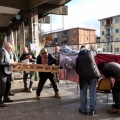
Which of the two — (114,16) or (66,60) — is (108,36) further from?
(66,60)

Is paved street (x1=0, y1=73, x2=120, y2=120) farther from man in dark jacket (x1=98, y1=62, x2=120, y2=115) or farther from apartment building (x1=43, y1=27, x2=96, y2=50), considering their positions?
apartment building (x1=43, y1=27, x2=96, y2=50)

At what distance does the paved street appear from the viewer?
4.98m

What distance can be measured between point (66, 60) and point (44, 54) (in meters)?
0.91

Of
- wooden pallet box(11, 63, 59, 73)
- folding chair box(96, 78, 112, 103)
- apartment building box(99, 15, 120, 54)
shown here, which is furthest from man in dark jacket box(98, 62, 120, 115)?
apartment building box(99, 15, 120, 54)

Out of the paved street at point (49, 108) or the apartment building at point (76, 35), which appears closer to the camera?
the paved street at point (49, 108)

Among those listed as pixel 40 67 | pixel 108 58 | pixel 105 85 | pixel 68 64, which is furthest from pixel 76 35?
pixel 105 85

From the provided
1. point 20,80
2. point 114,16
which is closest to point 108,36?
point 114,16

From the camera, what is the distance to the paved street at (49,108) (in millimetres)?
4977

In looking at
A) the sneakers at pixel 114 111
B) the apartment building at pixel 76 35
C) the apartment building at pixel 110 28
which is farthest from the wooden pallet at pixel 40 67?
the apartment building at pixel 76 35

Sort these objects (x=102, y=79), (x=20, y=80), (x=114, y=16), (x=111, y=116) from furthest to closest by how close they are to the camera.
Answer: (x=114, y=16) → (x=20, y=80) → (x=102, y=79) → (x=111, y=116)

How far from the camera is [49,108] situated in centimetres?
568

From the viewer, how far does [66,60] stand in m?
5.95

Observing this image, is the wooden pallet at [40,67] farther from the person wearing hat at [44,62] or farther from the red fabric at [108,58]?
the red fabric at [108,58]

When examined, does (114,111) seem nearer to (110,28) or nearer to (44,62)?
(44,62)
